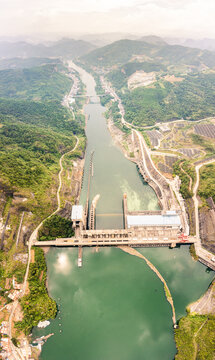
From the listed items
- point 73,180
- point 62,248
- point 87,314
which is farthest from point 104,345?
point 73,180

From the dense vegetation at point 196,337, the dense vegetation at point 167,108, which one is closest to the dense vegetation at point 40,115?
the dense vegetation at point 167,108

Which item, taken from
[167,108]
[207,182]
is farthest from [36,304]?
[167,108]

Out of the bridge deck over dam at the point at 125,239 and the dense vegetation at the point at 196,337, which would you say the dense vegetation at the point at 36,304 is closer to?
the bridge deck over dam at the point at 125,239

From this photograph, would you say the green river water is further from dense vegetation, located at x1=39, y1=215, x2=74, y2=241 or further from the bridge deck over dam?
dense vegetation, located at x1=39, y1=215, x2=74, y2=241

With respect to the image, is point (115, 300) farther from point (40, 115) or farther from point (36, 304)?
point (40, 115)

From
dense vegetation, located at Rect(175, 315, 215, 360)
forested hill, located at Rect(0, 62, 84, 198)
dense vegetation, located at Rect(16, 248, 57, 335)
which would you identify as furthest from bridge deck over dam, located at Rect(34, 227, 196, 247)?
dense vegetation, located at Rect(175, 315, 215, 360)
